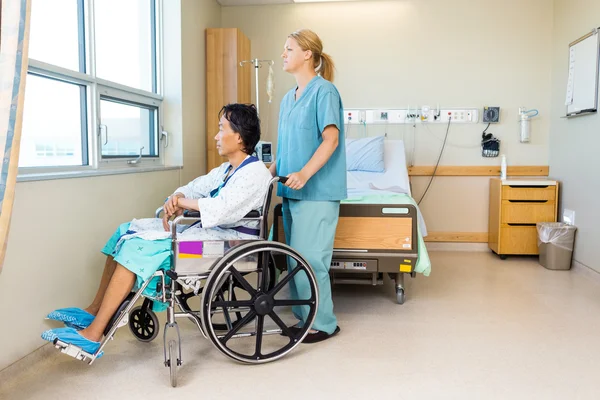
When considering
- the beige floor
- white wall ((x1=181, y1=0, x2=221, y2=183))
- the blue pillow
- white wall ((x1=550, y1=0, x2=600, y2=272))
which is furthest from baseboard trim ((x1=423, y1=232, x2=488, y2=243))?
white wall ((x1=181, y1=0, x2=221, y2=183))

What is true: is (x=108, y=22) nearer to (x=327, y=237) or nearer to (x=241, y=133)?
(x=241, y=133)

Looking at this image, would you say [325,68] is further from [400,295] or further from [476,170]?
[476,170]

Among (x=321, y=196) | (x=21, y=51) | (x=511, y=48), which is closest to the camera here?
(x=21, y=51)

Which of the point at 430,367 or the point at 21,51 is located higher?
the point at 21,51

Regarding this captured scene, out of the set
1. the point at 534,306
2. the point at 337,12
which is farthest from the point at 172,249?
the point at 337,12

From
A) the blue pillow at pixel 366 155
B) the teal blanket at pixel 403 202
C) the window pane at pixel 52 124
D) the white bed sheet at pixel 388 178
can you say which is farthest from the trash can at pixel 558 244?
the window pane at pixel 52 124

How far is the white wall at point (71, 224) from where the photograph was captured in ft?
A: 6.79

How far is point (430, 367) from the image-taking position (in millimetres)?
2180

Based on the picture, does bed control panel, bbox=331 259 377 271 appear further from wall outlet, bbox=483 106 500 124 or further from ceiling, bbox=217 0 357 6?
ceiling, bbox=217 0 357 6

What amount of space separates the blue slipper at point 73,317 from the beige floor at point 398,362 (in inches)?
8.3

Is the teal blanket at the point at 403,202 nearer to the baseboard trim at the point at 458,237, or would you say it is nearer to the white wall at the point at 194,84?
the white wall at the point at 194,84

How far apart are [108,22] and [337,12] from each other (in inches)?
92.9

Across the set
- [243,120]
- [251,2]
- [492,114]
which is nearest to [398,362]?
[243,120]

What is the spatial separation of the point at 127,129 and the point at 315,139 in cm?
145
